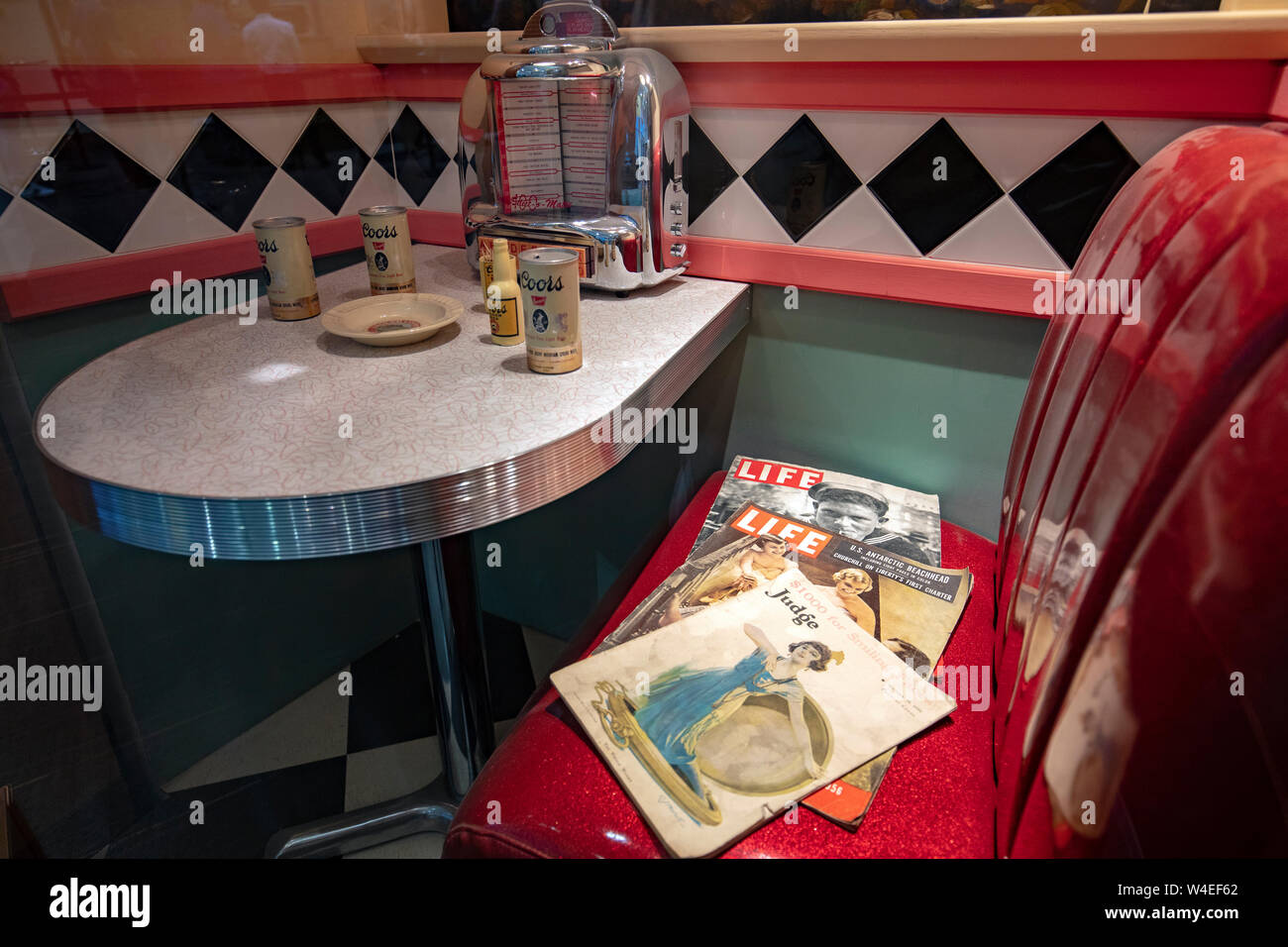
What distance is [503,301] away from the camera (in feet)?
3.44

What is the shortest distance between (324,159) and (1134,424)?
5.09 feet

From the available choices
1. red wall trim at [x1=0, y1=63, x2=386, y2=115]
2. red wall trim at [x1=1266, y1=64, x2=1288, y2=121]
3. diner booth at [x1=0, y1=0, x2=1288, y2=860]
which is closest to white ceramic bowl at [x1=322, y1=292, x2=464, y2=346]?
diner booth at [x1=0, y1=0, x2=1288, y2=860]

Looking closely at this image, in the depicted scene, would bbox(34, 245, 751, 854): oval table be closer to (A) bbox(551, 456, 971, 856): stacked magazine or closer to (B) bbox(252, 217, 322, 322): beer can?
(B) bbox(252, 217, 322, 322): beer can

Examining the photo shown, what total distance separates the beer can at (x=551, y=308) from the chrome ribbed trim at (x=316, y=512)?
19cm

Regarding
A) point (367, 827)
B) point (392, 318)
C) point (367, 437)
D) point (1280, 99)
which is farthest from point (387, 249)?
point (1280, 99)

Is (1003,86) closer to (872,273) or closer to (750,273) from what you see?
(872,273)

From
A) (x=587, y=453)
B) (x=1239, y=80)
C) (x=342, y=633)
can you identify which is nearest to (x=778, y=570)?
(x=587, y=453)

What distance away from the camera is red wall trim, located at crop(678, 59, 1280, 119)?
0.97 m

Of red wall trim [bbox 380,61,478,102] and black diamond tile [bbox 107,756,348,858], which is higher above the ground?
red wall trim [bbox 380,61,478,102]

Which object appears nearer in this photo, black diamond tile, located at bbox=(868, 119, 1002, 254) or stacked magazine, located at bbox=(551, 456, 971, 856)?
stacked magazine, located at bbox=(551, 456, 971, 856)

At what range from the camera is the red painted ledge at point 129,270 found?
1.09 metres

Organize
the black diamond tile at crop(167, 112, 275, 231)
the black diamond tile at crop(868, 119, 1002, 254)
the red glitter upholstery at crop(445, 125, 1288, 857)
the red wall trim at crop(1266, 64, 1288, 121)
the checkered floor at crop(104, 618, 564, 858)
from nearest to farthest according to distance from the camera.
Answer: the red glitter upholstery at crop(445, 125, 1288, 857), the red wall trim at crop(1266, 64, 1288, 121), the black diamond tile at crop(868, 119, 1002, 254), the black diamond tile at crop(167, 112, 275, 231), the checkered floor at crop(104, 618, 564, 858)

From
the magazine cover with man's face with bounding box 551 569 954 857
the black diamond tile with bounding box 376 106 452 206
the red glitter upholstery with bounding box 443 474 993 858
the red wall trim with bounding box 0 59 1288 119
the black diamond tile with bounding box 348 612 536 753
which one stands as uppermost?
the red wall trim with bounding box 0 59 1288 119

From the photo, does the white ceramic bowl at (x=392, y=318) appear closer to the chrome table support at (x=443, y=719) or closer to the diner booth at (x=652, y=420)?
the diner booth at (x=652, y=420)
